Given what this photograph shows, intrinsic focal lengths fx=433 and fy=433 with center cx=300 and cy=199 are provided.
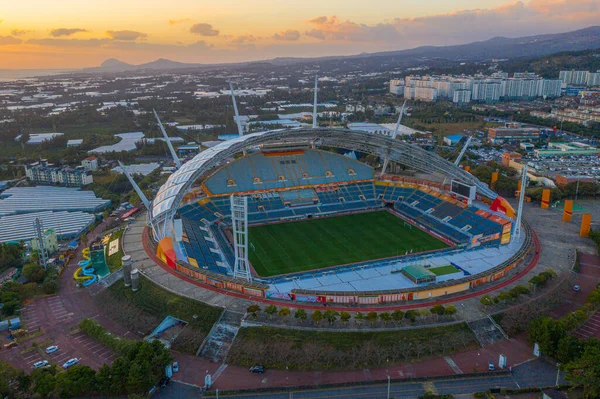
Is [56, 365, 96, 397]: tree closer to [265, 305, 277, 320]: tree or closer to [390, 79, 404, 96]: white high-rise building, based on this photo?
[265, 305, 277, 320]: tree

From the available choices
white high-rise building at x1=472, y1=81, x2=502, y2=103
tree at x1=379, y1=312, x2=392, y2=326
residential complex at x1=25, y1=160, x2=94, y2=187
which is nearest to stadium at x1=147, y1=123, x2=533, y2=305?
tree at x1=379, y1=312, x2=392, y2=326

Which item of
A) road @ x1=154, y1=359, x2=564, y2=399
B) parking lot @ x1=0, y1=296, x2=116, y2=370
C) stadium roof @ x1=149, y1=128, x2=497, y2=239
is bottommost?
road @ x1=154, y1=359, x2=564, y2=399

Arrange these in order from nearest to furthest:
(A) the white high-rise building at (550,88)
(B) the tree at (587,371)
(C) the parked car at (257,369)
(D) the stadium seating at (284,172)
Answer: (B) the tree at (587,371) → (C) the parked car at (257,369) → (D) the stadium seating at (284,172) → (A) the white high-rise building at (550,88)

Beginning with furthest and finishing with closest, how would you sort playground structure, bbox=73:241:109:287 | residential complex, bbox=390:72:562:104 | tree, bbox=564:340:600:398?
residential complex, bbox=390:72:562:104 → playground structure, bbox=73:241:109:287 → tree, bbox=564:340:600:398

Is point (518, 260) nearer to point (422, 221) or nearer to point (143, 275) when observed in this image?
point (422, 221)

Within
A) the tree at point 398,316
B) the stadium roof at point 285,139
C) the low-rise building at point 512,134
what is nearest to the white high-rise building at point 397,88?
the low-rise building at point 512,134

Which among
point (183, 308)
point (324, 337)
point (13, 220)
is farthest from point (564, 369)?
point (13, 220)

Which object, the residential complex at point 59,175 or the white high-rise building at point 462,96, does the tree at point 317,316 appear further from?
the white high-rise building at point 462,96
